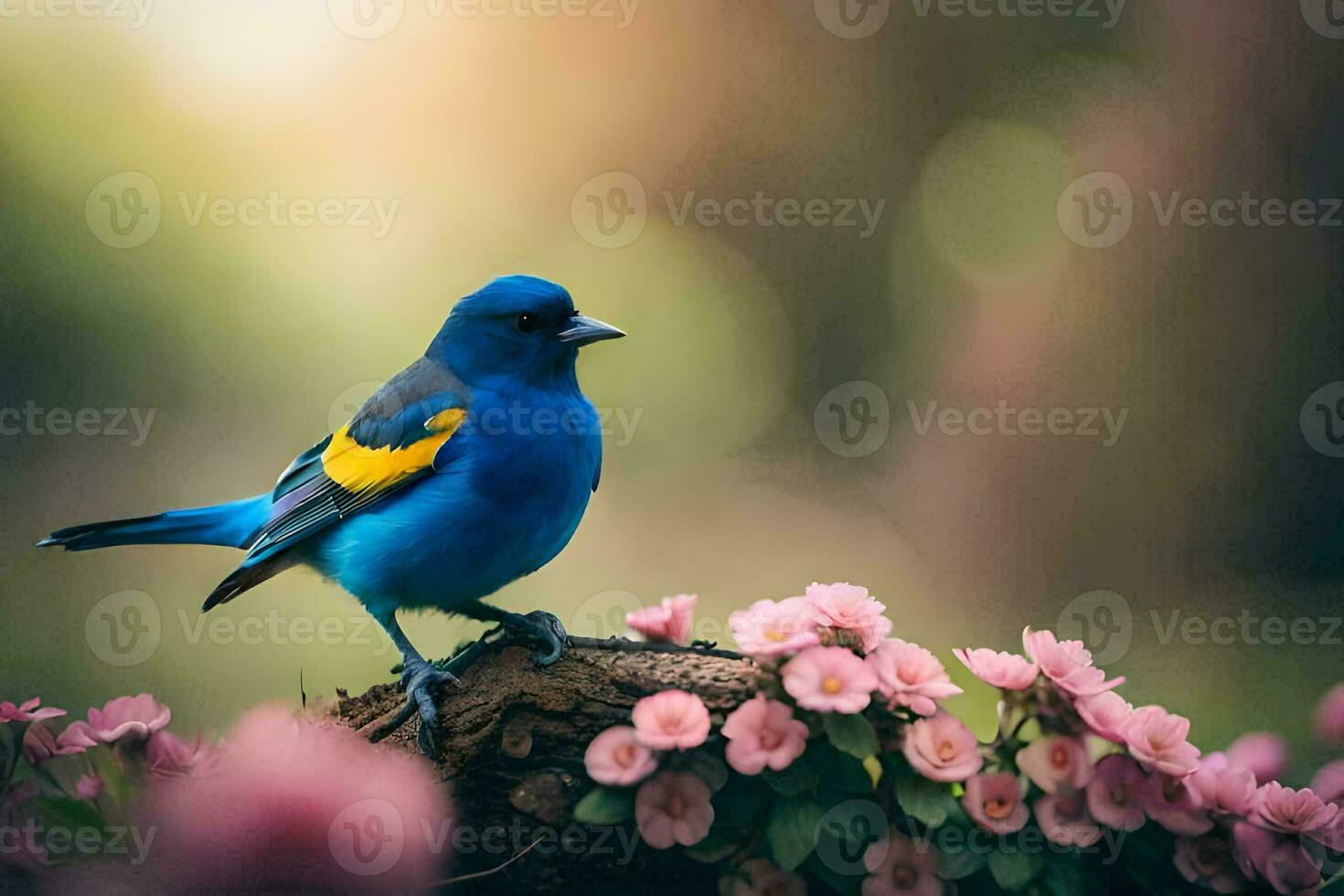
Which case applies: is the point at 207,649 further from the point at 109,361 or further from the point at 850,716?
the point at 850,716

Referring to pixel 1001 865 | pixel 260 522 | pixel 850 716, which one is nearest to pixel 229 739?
pixel 260 522

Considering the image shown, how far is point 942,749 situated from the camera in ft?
5.44

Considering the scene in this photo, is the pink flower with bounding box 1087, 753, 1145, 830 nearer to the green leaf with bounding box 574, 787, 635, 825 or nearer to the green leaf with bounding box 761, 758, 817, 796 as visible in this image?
the green leaf with bounding box 761, 758, 817, 796

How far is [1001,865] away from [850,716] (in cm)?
28

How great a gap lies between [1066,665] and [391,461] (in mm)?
1163

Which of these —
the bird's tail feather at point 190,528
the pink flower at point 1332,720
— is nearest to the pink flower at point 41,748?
the bird's tail feather at point 190,528

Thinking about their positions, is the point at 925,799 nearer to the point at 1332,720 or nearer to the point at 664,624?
the point at 664,624

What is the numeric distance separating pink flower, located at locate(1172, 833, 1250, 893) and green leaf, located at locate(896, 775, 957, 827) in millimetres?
310

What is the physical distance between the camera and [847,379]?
392 centimetres

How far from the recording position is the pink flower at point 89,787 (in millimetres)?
1803

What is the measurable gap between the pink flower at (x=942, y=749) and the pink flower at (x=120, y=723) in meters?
1.08

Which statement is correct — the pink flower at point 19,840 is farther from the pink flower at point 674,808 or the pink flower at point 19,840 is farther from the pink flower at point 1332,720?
the pink flower at point 1332,720

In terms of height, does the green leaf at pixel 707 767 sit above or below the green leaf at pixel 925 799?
above

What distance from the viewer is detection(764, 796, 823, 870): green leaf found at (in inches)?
65.7
